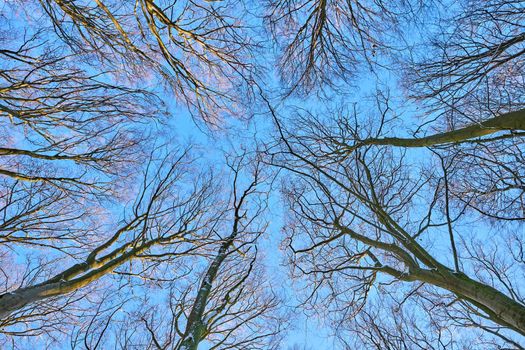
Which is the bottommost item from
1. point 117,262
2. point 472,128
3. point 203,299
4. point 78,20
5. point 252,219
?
point 203,299

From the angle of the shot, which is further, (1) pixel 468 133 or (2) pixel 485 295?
(1) pixel 468 133

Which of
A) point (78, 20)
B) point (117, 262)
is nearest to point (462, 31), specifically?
→ point (78, 20)

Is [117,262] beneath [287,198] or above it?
beneath

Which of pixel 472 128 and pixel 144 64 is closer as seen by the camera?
pixel 472 128

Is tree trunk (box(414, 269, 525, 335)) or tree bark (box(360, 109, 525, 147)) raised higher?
tree bark (box(360, 109, 525, 147))

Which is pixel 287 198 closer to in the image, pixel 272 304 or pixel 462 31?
pixel 272 304

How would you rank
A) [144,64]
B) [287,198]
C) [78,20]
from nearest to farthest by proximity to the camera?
[78,20] < [144,64] < [287,198]

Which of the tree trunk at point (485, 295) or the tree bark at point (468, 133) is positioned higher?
the tree bark at point (468, 133)

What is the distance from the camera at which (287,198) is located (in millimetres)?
5566

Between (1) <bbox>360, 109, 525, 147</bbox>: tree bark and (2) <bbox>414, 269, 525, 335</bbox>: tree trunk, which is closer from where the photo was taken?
(2) <bbox>414, 269, 525, 335</bbox>: tree trunk

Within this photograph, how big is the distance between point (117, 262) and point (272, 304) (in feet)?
9.96

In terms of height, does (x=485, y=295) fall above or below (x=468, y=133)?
below

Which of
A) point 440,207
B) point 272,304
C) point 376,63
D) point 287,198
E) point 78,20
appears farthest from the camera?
point 272,304

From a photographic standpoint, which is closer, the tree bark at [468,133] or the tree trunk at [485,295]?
the tree trunk at [485,295]
